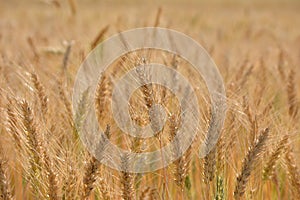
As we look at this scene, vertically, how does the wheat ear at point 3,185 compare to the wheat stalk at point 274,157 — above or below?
below

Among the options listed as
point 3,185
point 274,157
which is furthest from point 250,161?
point 3,185

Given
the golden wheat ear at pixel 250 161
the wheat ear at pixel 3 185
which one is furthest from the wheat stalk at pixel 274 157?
the wheat ear at pixel 3 185

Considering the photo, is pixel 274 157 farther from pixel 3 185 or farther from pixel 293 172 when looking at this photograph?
pixel 3 185

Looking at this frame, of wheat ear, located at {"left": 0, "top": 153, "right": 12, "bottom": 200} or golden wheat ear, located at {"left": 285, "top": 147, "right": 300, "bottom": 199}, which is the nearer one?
wheat ear, located at {"left": 0, "top": 153, "right": 12, "bottom": 200}

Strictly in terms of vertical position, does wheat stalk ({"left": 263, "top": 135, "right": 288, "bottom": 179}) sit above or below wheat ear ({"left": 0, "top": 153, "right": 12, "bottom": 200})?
above

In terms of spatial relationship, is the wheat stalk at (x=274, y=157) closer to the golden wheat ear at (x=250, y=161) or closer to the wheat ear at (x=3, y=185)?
the golden wheat ear at (x=250, y=161)

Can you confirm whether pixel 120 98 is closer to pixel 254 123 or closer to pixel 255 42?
pixel 254 123

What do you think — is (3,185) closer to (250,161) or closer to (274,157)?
(250,161)

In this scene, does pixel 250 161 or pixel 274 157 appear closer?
pixel 250 161

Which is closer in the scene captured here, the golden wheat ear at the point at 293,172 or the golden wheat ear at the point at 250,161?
the golden wheat ear at the point at 250,161

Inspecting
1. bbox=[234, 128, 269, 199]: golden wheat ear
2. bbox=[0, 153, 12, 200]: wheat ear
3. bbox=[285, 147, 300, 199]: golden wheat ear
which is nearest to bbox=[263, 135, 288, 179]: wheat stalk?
bbox=[285, 147, 300, 199]: golden wheat ear

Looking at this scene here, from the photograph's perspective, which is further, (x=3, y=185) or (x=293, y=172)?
(x=293, y=172)

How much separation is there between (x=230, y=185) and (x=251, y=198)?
0.13 meters

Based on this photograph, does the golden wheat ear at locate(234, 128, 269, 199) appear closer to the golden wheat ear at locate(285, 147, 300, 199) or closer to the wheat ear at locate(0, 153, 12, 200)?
the golden wheat ear at locate(285, 147, 300, 199)
